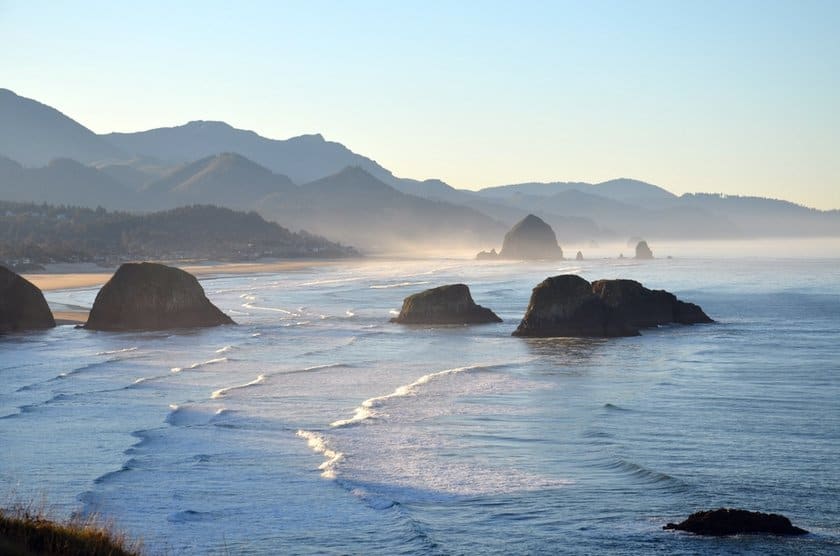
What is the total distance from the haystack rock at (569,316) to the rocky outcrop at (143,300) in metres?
14.5

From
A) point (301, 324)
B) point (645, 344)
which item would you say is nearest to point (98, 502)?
point (645, 344)

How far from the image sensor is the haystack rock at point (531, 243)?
186125 mm

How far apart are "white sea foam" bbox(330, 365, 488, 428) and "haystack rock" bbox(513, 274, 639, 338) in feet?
33.7

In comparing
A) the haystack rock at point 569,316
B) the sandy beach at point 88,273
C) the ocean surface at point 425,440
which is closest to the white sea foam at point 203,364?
the ocean surface at point 425,440

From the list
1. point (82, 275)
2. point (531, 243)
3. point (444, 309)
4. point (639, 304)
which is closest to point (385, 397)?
point (444, 309)

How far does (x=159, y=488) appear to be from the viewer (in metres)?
18.2

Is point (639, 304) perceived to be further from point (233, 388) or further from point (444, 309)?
point (233, 388)

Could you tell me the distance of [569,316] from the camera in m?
44.4

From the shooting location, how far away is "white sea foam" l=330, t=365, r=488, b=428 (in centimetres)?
2456

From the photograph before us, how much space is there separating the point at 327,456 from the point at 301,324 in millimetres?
31897

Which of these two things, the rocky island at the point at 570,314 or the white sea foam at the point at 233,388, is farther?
the rocky island at the point at 570,314

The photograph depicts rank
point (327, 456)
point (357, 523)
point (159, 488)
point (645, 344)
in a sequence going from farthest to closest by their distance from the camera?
point (645, 344), point (327, 456), point (159, 488), point (357, 523)

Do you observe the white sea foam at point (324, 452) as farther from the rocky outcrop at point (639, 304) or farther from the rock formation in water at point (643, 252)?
the rock formation in water at point (643, 252)

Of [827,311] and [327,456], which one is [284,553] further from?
[827,311]
